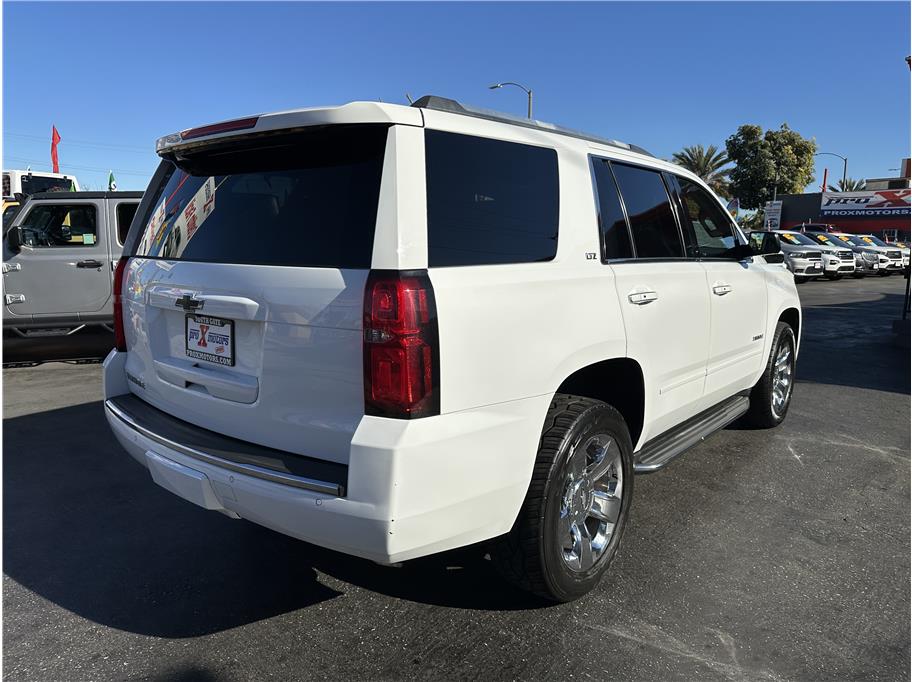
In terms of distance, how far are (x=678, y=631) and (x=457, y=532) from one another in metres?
1.06

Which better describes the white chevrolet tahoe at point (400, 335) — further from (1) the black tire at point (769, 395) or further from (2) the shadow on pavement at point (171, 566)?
(1) the black tire at point (769, 395)

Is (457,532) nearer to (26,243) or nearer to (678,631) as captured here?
(678,631)

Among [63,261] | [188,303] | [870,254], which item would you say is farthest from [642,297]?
[870,254]

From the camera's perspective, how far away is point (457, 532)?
238 centimetres

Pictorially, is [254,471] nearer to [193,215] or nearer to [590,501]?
[193,215]

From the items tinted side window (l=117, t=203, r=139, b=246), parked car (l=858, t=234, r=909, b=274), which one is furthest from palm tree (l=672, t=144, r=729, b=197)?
tinted side window (l=117, t=203, r=139, b=246)

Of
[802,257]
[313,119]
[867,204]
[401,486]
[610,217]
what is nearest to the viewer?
[401,486]

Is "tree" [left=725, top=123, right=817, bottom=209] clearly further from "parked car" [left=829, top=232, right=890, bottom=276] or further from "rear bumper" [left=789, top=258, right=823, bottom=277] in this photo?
"rear bumper" [left=789, top=258, right=823, bottom=277]

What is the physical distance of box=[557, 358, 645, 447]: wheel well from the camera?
312cm

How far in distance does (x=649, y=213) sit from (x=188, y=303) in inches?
91.9

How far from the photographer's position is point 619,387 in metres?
3.29

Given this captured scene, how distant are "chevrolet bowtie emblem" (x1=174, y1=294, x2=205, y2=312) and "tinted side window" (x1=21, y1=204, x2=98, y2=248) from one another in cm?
642

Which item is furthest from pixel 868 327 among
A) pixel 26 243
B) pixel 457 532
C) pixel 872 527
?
pixel 26 243

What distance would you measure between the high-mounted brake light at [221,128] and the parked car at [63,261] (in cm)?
612
